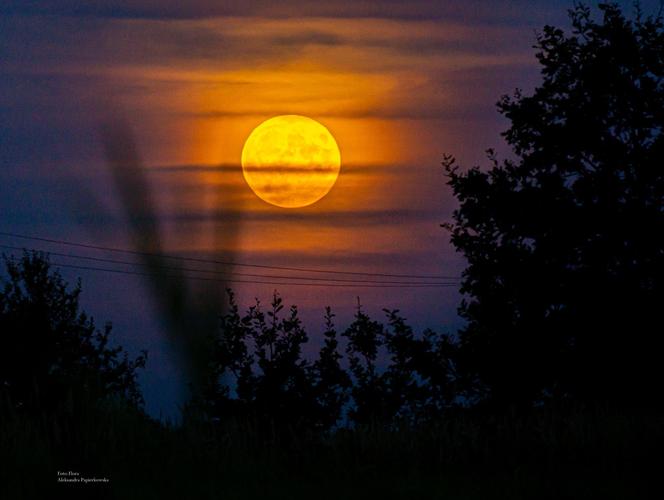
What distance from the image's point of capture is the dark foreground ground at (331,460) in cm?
995

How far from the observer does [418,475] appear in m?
11.0

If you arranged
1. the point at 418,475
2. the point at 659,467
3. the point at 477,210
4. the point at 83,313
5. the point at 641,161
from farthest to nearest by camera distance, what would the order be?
the point at 83,313 → the point at 477,210 → the point at 641,161 → the point at 659,467 → the point at 418,475

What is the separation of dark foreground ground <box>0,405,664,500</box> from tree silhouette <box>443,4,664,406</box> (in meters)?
14.2

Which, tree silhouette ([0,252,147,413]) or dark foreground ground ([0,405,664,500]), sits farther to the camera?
tree silhouette ([0,252,147,413])

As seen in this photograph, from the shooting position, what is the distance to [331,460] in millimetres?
11891

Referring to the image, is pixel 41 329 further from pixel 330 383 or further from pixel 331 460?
pixel 331 460

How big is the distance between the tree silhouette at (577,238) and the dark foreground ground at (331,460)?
46.5ft

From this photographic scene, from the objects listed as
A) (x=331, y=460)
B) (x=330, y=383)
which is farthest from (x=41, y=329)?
(x=331, y=460)

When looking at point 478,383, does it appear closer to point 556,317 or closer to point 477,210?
point 556,317

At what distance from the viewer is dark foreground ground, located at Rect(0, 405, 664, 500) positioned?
9.95 meters

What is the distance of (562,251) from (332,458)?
18.5 metres

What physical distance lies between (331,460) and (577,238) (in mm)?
18587

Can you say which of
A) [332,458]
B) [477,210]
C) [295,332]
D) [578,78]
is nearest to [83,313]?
[295,332]

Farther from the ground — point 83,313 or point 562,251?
point 83,313
